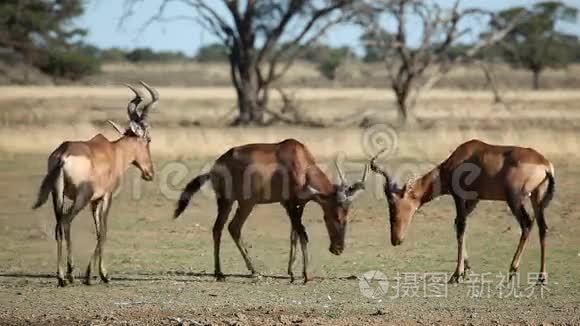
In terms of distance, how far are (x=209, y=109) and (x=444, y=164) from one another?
31999 millimetres

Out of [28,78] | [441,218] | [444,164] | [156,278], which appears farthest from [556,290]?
[28,78]

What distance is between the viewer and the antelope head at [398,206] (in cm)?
1208

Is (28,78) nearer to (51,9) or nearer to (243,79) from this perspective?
(51,9)

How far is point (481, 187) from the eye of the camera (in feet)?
39.7

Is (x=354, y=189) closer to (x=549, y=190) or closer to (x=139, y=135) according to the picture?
(x=549, y=190)

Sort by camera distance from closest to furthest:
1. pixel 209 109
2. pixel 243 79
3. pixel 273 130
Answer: pixel 273 130
pixel 243 79
pixel 209 109

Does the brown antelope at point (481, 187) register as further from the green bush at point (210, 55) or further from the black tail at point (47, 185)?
the green bush at point (210, 55)

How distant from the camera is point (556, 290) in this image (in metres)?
11.1

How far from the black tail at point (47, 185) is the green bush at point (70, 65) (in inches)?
1559

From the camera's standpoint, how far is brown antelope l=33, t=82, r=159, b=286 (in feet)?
36.1

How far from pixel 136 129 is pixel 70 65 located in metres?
46.3

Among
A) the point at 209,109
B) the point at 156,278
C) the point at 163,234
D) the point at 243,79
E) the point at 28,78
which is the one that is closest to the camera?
the point at 156,278

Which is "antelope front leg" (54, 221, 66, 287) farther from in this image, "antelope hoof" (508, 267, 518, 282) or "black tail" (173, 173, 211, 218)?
"antelope hoof" (508, 267, 518, 282)

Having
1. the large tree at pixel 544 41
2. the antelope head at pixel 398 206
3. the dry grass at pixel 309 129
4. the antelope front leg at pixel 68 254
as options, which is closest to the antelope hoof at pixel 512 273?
the antelope head at pixel 398 206
